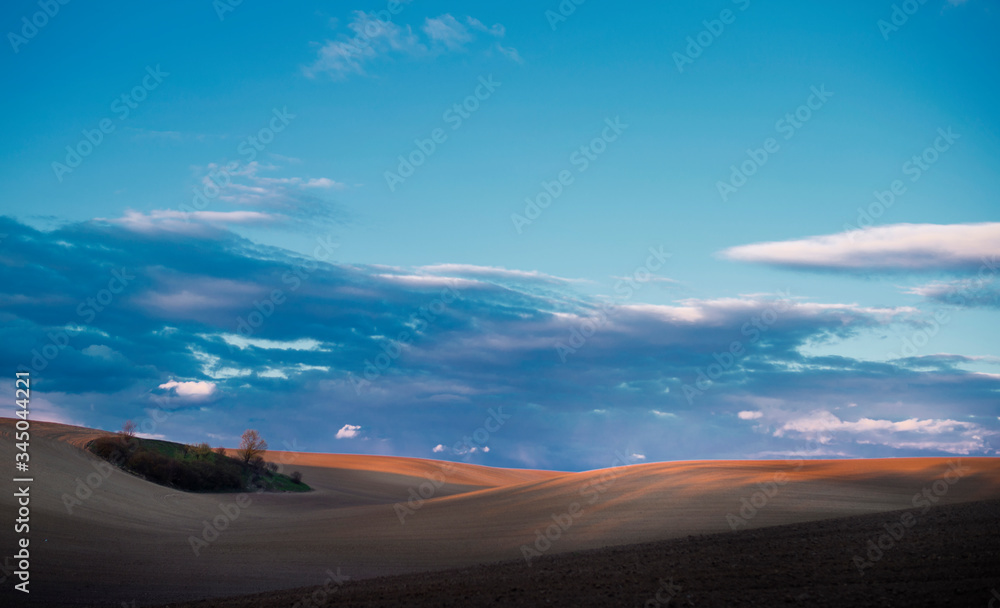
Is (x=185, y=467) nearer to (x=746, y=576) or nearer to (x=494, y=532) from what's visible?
(x=494, y=532)

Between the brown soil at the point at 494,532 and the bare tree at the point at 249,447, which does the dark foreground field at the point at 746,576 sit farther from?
the bare tree at the point at 249,447

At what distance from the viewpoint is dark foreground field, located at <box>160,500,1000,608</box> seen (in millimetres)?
9820

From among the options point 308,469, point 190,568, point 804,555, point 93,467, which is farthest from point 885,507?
point 308,469

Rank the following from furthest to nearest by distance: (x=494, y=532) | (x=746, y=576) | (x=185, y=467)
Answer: (x=185, y=467), (x=494, y=532), (x=746, y=576)

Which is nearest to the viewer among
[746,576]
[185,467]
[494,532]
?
[746,576]

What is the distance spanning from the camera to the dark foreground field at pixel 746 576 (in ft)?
32.2

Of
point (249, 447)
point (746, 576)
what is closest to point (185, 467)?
point (249, 447)

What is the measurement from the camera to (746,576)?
11.4 meters

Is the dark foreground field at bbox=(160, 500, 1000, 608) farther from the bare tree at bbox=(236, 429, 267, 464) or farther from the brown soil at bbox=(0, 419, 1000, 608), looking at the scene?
the bare tree at bbox=(236, 429, 267, 464)

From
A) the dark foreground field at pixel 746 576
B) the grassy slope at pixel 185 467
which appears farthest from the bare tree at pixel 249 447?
the dark foreground field at pixel 746 576

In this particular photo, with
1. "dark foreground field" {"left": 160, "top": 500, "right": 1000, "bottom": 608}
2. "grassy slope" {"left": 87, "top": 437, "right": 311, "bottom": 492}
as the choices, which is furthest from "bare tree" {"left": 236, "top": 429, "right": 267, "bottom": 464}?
"dark foreground field" {"left": 160, "top": 500, "right": 1000, "bottom": 608}

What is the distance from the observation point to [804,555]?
42.0ft

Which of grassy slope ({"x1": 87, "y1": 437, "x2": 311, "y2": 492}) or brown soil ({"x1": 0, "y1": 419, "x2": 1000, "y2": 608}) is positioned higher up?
grassy slope ({"x1": 87, "y1": 437, "x2": 311, "y2": 492})

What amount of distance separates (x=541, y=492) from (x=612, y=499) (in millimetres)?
6429
